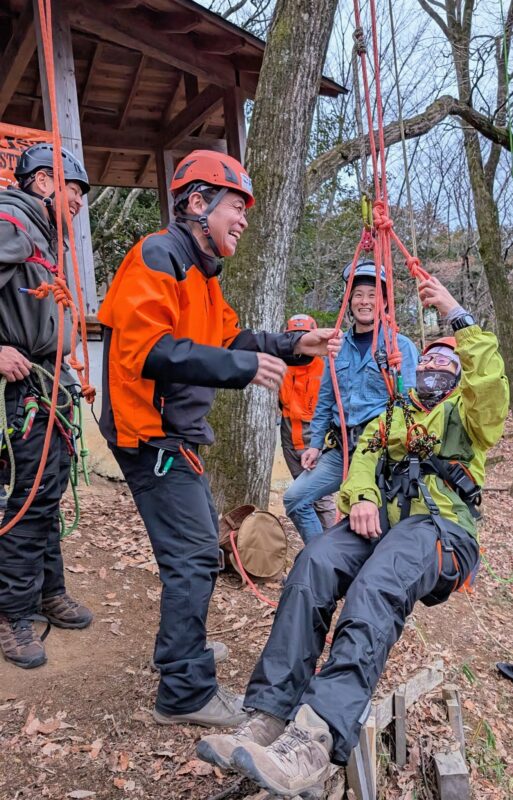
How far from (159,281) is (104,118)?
28.8ft

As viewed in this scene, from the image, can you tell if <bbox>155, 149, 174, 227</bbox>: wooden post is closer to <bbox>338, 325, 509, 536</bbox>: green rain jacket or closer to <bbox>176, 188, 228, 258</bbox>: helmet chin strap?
<bbox>176, 188, 228, 258</bbox>: helmet chin strap

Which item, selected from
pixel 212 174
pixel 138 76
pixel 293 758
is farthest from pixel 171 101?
pixel 293 758

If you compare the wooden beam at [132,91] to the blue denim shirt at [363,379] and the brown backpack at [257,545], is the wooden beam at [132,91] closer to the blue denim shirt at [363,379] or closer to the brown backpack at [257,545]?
the blue denim shirt at [363,379]

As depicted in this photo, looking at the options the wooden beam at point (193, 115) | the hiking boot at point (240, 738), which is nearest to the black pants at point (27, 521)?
the hiking boot at point (240, 738)

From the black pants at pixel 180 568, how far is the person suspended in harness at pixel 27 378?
618mm

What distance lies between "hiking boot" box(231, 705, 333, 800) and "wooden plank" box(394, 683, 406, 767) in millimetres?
1195

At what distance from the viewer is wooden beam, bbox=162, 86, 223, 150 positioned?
8.49 meters

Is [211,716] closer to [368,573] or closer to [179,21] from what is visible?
[368,573]

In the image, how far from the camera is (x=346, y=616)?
7.96 feet

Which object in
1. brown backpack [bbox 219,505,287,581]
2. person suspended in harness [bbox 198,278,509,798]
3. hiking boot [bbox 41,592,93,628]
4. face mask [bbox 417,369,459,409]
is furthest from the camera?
brown backpack [bbox 219,505,287,581]

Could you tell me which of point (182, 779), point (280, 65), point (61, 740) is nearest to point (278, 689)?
point (182, 779)

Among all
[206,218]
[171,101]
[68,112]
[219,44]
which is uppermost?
[171,101]

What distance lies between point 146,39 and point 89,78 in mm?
2107

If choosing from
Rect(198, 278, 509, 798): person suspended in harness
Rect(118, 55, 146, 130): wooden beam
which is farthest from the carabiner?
Rect(118, 55, 146, 130): wooden beam
